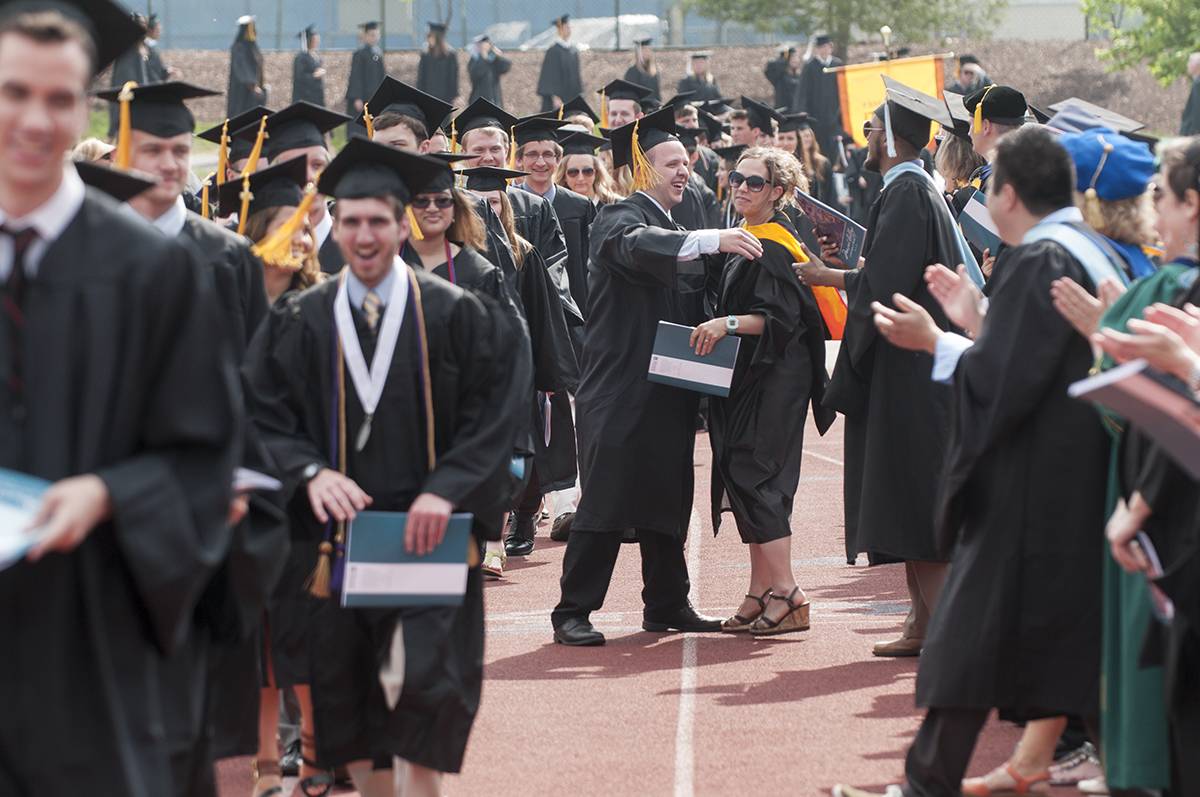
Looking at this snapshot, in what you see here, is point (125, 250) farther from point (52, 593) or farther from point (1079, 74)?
point (1079, 74)

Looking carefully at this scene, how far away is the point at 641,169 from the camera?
28.3 ft

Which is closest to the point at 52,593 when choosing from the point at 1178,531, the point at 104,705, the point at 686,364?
the point at 104,705

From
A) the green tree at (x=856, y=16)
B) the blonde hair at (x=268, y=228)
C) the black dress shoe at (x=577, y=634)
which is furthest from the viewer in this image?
the green tree at (x=856, y=16)

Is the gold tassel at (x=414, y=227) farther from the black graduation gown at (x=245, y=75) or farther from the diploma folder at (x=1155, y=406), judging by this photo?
the black graduation gown at (x=245, y=75)

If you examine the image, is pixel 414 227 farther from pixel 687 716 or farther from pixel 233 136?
pixel 687 716

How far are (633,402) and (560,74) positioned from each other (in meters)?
26.2

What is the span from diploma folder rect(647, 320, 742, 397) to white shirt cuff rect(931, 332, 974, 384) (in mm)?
2579

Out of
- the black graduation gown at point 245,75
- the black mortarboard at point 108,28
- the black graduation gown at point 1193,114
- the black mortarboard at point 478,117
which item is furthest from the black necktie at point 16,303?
the black graduation gown at point 245,75

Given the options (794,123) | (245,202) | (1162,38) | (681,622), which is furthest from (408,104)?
(1162,38)

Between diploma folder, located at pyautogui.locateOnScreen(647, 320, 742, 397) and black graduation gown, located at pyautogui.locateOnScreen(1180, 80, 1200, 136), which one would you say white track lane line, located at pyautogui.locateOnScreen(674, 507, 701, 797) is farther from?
black graduation gown, located at pyautogui.locateOnScreen(1180, 80, 1200, 136)

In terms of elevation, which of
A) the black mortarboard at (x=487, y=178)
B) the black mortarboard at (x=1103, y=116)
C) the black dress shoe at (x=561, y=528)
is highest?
the black mortarboard at (x=1103, y=116)

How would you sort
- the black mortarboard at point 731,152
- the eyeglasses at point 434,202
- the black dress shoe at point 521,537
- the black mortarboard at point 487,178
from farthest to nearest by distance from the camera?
the black mortarboard at point 731,152
the black dress shoe at point 521,537
the black mortarboard at point 487,178
the eyeglasses at point 434,202

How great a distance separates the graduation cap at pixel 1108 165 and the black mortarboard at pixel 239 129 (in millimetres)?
3246

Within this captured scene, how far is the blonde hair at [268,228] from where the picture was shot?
6.46m
